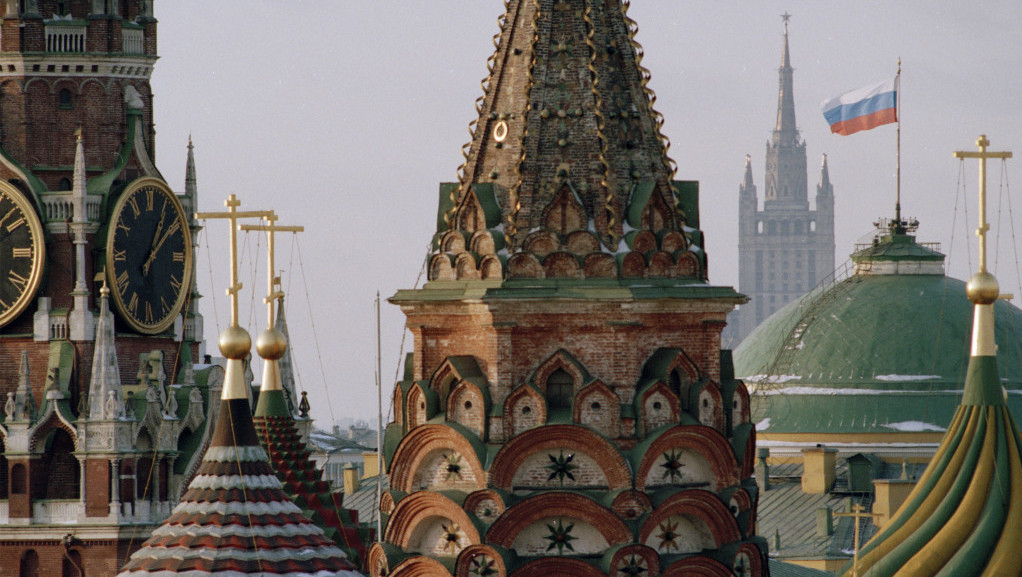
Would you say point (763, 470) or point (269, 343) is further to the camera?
point (763, 470)

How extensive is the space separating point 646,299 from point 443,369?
3.45 m

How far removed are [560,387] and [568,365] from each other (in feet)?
1.62

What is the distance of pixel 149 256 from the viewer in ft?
313

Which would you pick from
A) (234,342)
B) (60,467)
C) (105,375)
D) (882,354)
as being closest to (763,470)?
(882,354)

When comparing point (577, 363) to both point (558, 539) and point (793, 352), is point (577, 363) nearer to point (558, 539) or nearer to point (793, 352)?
point (558, 539)

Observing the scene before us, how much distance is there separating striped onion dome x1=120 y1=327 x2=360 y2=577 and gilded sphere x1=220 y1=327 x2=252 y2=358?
0.18 ft

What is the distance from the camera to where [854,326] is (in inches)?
4461

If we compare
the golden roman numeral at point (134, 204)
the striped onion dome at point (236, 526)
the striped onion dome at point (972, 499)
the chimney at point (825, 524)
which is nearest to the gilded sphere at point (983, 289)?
the striped onion dome at point (972, 499)

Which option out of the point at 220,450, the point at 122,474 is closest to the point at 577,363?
the point at 220,450

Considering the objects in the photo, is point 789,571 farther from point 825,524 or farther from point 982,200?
point 825,524

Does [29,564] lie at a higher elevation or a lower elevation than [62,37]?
lower

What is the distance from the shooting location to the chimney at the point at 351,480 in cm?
10895

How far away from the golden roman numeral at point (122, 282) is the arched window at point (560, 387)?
44.0m

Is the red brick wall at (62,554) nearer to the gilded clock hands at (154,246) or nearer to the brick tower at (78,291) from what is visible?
the brick tower at (78,291)
